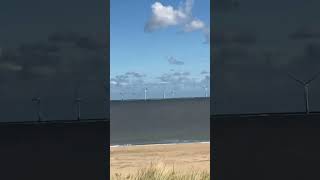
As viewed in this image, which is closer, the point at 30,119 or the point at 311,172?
the point at 311,172

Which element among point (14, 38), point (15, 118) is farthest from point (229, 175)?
point (15, 118)

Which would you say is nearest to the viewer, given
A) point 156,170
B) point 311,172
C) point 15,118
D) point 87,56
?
point 311,172

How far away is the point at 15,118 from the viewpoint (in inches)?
1163

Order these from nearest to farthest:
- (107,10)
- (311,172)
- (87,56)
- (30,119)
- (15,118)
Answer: (107,10), (311,172), (87,56), (15,118), (30,119)

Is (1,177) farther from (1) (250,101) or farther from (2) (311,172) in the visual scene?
(1) (250,101)

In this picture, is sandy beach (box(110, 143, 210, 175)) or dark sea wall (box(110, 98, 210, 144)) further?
dark sea wall (box(110, 98, 210, 144))

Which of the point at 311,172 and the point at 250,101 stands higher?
the point at 250,101

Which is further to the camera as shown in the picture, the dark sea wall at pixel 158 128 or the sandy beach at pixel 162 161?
the dark sea wall at pixel 158 128

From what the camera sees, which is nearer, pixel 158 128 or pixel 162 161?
pixel 162 161

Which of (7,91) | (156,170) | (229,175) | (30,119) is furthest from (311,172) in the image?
(30,119)

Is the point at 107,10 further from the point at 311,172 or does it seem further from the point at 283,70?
the point at 283,70

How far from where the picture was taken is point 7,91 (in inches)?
360

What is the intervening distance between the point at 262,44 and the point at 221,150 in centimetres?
224

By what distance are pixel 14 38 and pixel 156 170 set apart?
9.62 feet
